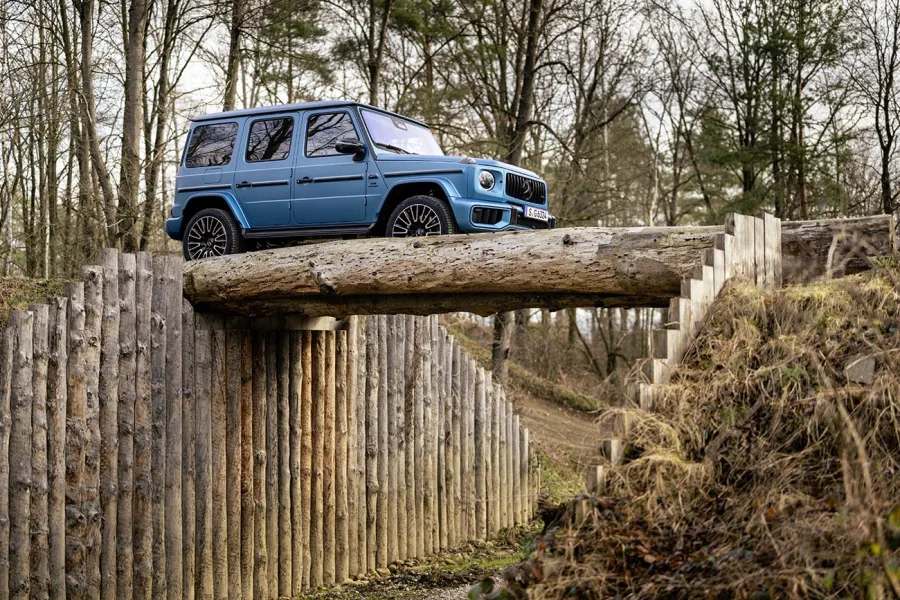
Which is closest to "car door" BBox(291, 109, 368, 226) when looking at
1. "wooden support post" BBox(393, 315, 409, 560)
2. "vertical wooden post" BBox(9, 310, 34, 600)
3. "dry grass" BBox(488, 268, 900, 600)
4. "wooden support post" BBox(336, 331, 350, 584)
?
"wooden support post" BBox(336, 331, 350, 584)

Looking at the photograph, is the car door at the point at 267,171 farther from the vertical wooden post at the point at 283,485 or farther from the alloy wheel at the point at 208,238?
the vertical wooden post at the point at 283,485

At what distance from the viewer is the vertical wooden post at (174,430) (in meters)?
8.20

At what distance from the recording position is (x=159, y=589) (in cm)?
806

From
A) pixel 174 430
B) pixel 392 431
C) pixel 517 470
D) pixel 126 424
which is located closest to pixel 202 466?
pixel 174 430

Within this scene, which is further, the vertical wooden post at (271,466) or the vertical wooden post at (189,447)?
the vertical wooden post at (271,466)

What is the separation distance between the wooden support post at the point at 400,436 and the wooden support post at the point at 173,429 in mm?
2853

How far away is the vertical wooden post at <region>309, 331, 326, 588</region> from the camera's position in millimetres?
9633

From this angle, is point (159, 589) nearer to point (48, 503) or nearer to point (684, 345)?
point (48, 503)

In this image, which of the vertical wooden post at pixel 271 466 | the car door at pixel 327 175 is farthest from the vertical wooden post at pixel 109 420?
the car door at pixel 327 175

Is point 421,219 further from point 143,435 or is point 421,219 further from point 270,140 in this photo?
point 143,435

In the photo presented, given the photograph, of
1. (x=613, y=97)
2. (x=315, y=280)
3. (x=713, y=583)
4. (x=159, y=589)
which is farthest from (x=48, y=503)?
(x=613, y=97)

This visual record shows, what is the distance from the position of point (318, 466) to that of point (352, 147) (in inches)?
127

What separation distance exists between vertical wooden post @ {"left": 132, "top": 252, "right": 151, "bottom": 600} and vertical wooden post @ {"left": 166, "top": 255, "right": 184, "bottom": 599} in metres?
0.19

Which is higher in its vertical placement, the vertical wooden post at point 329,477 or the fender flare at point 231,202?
the fender flare at point 231,202
